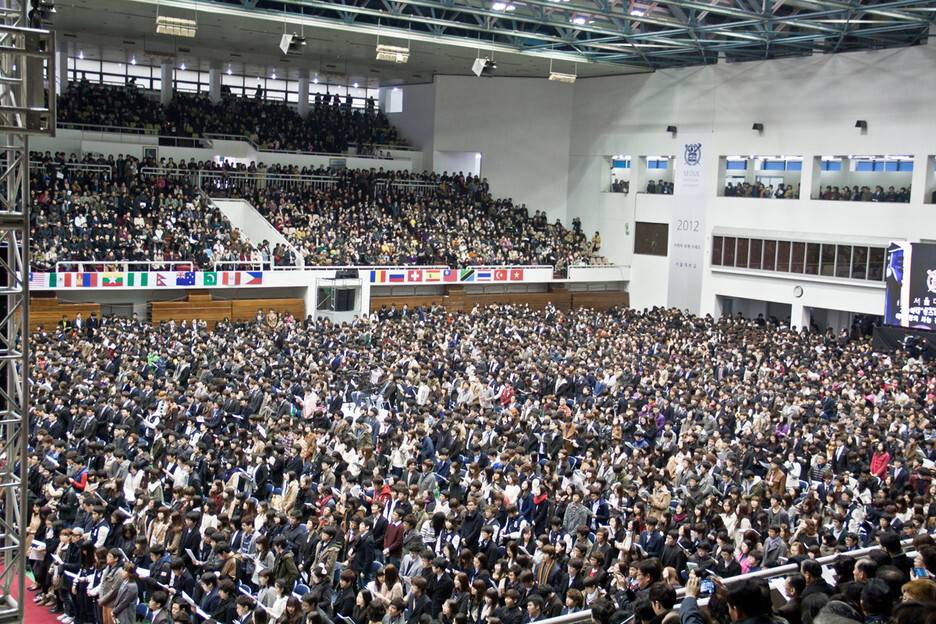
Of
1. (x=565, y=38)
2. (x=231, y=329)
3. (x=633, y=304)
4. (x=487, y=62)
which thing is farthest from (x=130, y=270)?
(x=633, y=304)

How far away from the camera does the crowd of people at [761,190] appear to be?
104 feet

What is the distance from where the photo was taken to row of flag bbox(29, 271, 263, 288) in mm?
25641

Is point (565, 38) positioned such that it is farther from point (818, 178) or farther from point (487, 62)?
point (818, 178)

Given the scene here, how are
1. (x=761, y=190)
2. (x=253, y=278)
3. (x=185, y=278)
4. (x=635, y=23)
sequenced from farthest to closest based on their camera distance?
(x=761, y=190) < (x=635, y=23) < (x=253, y=278) < (x=185, y=278)

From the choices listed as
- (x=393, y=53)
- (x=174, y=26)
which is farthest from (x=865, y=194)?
(x=174, y=26)

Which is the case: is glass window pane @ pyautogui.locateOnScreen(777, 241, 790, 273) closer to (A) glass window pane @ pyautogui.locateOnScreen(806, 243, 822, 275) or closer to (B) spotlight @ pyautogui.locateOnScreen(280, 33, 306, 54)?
(A) glass window pane @ pyautogui.locateOnScreen(806, 243, 822, 275)

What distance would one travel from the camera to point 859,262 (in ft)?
95.5

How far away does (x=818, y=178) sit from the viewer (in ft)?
102

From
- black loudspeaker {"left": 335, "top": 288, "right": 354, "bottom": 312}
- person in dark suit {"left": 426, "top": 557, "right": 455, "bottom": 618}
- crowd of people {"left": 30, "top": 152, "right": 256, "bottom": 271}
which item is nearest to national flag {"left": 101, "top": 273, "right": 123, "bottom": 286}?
crowd of people {"left": 30, "top": 152, "right": 256, "bottom": 271}

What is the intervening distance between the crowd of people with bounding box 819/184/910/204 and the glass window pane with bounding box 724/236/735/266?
3.49 meters

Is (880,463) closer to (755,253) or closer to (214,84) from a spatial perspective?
(755,253)

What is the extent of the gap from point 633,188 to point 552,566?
28.5 m

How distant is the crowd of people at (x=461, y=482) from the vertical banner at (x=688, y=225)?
446 inches

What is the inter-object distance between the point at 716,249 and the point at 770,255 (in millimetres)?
2330
